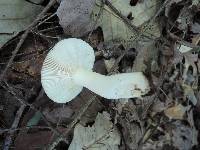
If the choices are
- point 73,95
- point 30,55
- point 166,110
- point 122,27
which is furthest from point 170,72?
point 30,55

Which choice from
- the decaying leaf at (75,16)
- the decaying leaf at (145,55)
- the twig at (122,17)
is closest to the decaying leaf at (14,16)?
the decaying leaf at (75,16)

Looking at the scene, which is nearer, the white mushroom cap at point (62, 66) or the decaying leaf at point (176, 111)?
the white mushroom cap at point (62, 66)

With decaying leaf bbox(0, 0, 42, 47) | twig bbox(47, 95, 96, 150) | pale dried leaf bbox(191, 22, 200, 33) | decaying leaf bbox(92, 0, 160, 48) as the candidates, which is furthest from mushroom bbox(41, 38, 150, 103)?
pale dried leaf bbox(191, 22, 200, 33)

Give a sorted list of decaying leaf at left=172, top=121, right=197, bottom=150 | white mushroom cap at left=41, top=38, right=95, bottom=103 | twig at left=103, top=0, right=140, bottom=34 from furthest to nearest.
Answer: twig at left=103, top=0, right=140, bottom=34 → decaying leaf at left=172, top=121, right=197, bottom=150 → white mushroom cap at left=41, top=38, right=95, bottom=103

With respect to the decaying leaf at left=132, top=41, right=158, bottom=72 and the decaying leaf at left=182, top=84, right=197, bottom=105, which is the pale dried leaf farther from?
the decaying leaf at left=182, top=84, right=197, bottom=105

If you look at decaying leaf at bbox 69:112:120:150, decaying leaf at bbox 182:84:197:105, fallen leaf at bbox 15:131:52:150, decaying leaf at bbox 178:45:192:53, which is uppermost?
decaying leaf at bbox 178:45:192:53

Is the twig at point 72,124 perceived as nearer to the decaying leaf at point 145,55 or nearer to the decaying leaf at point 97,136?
the decaying leaf at point 97,136

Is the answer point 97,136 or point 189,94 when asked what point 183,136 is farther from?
point 97,136
